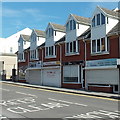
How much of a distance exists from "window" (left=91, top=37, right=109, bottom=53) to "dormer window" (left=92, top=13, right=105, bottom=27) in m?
1.71

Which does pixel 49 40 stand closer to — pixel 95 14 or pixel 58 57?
pixel 58 57

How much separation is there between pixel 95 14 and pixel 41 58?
38.8ft

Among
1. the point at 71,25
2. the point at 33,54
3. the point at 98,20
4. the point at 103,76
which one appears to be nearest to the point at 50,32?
the point at 71,25

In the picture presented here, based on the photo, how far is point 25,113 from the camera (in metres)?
11.2

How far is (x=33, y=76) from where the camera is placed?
3459 centimetres

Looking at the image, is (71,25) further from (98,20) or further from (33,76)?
(33,76)

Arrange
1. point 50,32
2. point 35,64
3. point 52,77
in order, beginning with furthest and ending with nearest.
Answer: point 35,64 < point 50,32 < point 52,77

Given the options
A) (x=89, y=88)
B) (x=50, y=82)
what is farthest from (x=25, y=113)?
(x=50, y=82)

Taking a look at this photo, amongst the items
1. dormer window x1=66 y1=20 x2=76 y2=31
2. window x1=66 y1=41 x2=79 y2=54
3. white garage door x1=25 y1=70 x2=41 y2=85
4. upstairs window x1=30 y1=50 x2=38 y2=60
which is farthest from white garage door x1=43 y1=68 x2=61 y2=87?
dormer window x1=66 y1=20 x2=76 y2=31

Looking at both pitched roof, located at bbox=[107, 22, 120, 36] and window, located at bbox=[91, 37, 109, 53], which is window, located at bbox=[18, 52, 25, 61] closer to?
window, located at bbox=[91, 37, 109, 53]

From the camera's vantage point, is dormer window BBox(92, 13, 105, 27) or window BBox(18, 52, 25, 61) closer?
dormer window BBox(92, 13, 105, 27)

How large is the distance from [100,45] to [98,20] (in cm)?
265

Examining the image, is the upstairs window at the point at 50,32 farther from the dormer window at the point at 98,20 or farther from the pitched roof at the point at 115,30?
the pitched roof at the point at 115,30

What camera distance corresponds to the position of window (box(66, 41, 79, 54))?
25641 millimetres
